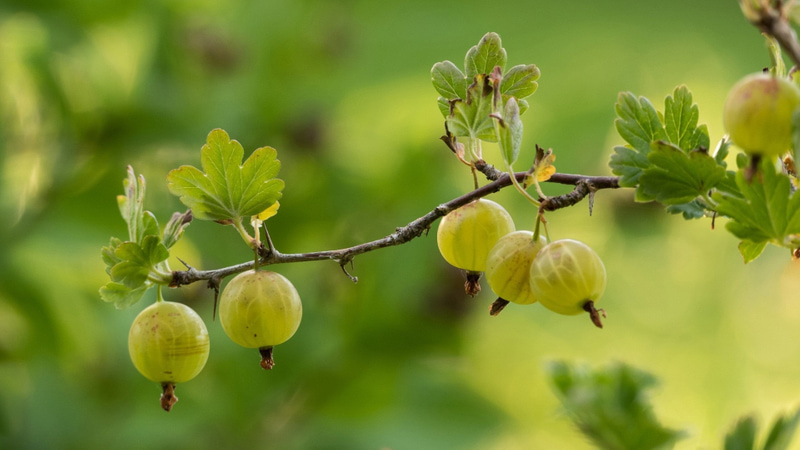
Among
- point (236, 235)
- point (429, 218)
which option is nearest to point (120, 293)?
point (429, 218)

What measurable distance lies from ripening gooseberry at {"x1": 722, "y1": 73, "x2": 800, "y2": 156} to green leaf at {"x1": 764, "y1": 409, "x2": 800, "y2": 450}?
4.9 inches

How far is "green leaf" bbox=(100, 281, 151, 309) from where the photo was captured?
1.11 feet

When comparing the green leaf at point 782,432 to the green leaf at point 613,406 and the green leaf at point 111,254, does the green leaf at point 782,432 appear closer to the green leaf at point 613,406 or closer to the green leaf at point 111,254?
the green leaf at point 613,406

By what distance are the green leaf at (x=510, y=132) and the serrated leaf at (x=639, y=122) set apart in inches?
1.8

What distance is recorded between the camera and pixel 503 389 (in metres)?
2.12

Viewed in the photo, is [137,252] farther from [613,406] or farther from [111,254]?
[613,406]

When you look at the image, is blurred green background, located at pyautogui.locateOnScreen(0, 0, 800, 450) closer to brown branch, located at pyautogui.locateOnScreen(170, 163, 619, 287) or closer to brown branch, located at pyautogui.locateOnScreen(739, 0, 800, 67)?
brown branch, located at pyautogui.locateOnScreen(170, 163, 619, 287)

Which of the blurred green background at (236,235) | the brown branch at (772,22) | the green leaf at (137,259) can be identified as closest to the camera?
the brown branch at (772,22)

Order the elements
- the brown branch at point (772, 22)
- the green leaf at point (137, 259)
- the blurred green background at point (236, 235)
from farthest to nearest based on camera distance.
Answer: the blurred green background at point (236, 235) < the green leaf at point (137, 259) < the brown branch at point (772, 22)

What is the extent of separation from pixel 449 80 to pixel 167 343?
17 cm

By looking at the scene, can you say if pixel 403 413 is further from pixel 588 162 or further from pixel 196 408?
pixel 588 162

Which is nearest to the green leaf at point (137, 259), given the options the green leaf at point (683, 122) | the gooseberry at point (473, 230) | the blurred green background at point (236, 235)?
the gooseberry at point (473, 230)

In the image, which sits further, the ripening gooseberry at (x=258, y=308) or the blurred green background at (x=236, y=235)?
the blurred green background at (x=236, y=235)

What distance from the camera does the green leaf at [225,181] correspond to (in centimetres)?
32
